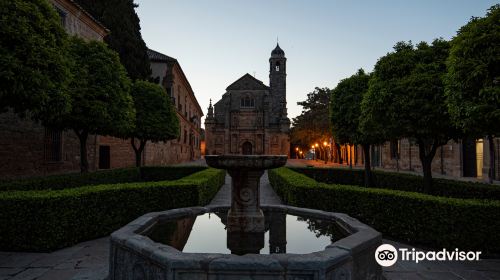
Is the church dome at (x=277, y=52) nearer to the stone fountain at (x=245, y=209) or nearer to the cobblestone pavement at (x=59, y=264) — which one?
the stone fountain at (x=245, y=209)

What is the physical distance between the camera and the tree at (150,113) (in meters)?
18.4

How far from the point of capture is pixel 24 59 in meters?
6.47

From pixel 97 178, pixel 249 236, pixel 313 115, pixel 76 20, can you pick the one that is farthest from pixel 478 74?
pixel 313 115

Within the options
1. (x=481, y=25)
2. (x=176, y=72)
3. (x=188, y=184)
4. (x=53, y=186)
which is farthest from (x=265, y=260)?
(x=176, y=72)

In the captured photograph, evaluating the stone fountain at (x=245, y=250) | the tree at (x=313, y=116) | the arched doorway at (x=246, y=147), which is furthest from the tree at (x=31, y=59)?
the arched doorway at (x=246, y=147)

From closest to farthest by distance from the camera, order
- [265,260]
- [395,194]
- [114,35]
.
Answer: [265,260]
[395,194]
[114,35]

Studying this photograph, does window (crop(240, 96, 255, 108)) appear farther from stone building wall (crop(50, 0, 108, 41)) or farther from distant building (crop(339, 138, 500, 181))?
stone building wall (crop(50, 0, 108, 41))

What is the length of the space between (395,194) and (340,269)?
3.63 meters

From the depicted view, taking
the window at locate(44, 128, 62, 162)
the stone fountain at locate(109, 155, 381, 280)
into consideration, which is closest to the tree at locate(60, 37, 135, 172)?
the window at locate(44, 128, 62, 162)

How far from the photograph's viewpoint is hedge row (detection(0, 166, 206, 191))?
23.6 feet

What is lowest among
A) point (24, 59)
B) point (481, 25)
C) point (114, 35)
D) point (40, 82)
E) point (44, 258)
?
point (44, 258)

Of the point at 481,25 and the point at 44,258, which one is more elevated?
the point at 481,25

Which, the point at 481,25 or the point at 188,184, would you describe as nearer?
the point at 481,25

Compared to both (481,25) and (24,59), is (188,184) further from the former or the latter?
(481,25)
